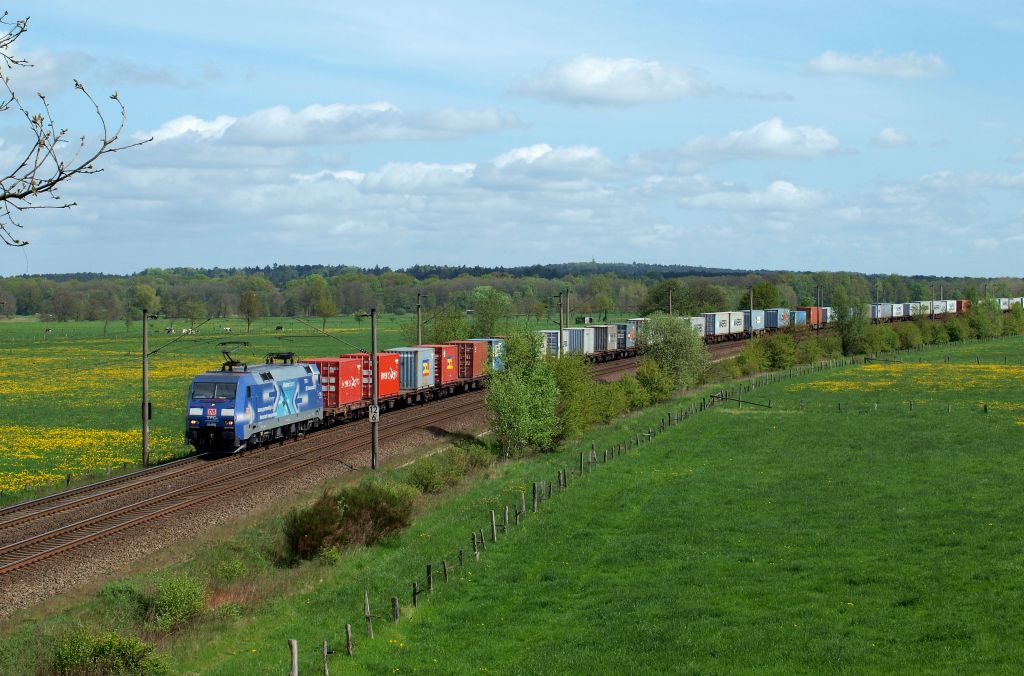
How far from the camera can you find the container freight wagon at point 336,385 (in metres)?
51.8

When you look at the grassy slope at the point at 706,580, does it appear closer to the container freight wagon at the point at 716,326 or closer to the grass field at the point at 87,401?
the grass field at the point at 87,401

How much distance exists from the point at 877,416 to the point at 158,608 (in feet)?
170

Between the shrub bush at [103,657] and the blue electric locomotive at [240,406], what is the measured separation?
21835 millimetres

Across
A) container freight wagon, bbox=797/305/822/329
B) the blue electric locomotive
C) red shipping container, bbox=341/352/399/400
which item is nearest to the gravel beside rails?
the blue electric locomotive

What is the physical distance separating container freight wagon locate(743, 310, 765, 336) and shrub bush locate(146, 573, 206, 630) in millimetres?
113815

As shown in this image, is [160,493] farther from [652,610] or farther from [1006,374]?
[1006,374]

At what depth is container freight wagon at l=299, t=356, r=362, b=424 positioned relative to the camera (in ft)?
170

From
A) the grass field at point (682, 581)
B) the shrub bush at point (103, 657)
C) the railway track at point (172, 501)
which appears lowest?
the grass field at point (682, 581)

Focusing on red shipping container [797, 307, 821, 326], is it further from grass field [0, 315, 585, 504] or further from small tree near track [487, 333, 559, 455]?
small tree near track [487, 333, 559, 455]

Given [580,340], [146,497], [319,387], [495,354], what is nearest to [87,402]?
[319,387]

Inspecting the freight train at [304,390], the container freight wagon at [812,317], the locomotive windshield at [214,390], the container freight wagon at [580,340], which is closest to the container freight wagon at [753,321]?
the container freight wagon at [812,317]

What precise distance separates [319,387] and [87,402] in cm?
3669

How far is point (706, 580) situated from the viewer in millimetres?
26094

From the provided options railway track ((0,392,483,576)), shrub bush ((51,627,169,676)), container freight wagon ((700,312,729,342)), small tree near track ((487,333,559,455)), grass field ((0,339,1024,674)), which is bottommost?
grass field ((0,339,1024,674))
